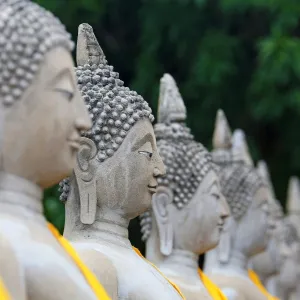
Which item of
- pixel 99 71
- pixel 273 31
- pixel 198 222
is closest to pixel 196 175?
pixel 198 222

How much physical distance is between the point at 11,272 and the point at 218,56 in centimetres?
970

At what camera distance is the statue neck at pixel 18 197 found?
180 inches

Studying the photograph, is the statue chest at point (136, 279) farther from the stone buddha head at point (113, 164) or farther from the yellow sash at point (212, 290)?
the yellow sash at point (212, 290)

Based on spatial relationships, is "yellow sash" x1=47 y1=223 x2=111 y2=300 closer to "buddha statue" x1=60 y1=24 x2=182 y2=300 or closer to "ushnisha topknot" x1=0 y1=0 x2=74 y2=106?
"ushnisha topknot" x1=0 y1=0 x2=74 y2=106

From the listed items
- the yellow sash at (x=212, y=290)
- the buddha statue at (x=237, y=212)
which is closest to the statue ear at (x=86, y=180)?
the yellow sash at (x=212, y=290)

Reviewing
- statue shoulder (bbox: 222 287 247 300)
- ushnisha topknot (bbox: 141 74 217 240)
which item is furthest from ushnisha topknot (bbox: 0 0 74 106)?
statue shoulder (bbox: 222 287 247 300)

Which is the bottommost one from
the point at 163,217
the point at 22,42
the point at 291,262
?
the point at 291,262

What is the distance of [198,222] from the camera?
7266mm

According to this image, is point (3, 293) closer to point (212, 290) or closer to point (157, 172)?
point (157, 172)

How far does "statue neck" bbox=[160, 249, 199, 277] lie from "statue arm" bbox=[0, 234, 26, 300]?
9.24 ft

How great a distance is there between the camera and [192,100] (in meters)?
14.8

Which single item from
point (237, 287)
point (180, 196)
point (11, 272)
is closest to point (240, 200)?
point (237, 287)

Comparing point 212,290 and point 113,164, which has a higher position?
point 113,164

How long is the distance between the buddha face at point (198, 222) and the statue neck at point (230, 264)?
1431mm
